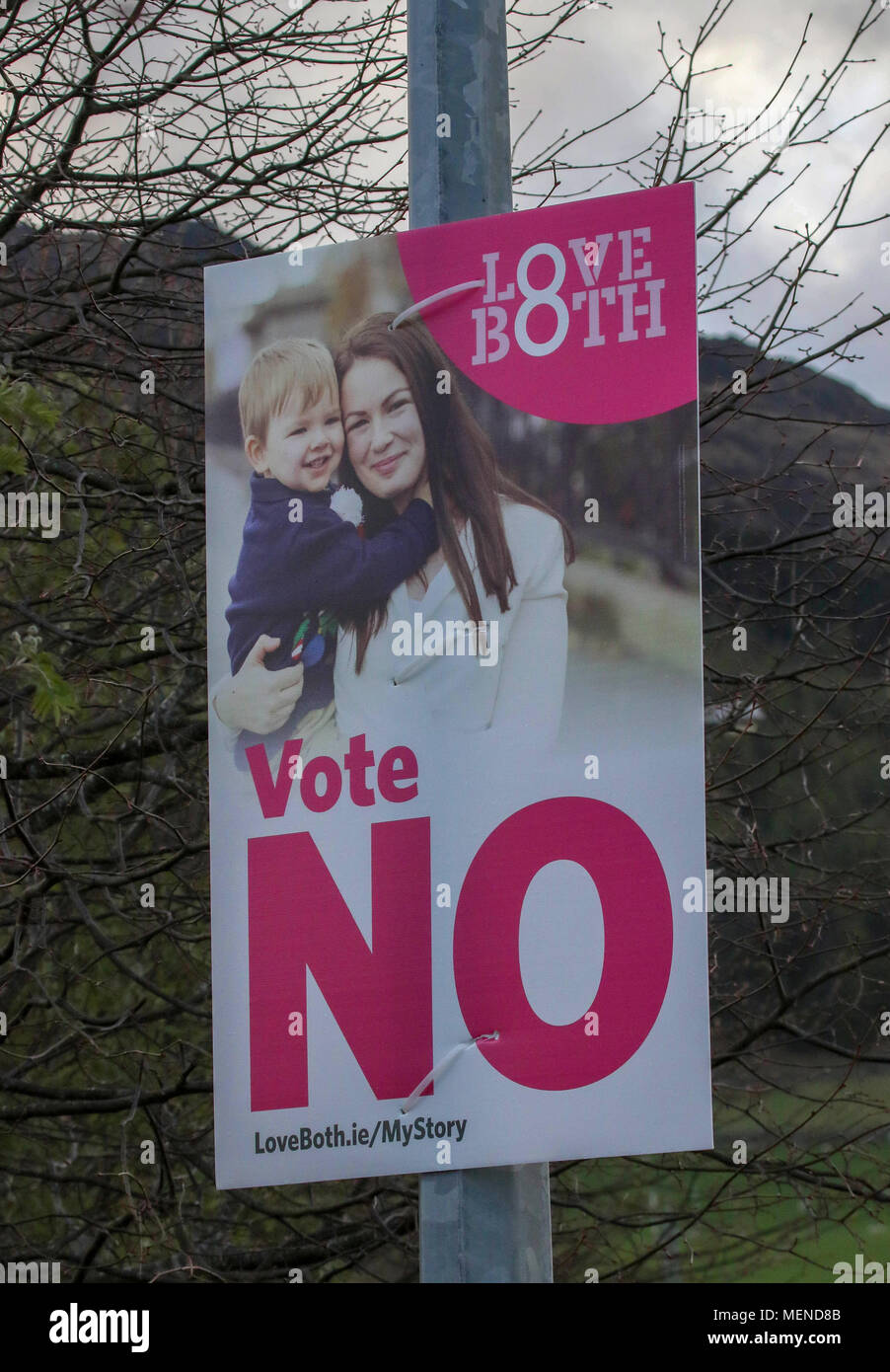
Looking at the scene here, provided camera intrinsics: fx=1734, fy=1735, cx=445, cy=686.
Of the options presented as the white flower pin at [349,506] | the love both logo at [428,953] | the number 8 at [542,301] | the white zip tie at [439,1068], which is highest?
the number 8 at [542,301]

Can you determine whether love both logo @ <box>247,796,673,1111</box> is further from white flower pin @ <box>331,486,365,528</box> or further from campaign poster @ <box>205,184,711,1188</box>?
white flower pin @ <box>331,486,365,528</box>

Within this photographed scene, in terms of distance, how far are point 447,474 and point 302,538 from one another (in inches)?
14.6

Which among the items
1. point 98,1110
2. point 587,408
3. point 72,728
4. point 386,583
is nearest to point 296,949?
point 386,583

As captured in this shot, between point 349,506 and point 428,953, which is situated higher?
point 349,506

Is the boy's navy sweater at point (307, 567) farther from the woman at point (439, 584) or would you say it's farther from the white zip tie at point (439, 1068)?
the white zip tie at point (439, 1068)

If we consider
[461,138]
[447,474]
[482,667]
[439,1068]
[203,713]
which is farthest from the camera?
[203,713]

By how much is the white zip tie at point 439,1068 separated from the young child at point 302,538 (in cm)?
79

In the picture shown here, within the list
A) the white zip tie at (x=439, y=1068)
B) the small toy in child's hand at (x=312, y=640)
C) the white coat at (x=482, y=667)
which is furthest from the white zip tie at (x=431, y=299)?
the white zip tie at (x=439, y=1068)

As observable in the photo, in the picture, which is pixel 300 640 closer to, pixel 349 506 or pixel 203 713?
pixel 349 506

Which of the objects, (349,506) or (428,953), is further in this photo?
(349,506)

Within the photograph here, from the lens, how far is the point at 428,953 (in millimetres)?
3748

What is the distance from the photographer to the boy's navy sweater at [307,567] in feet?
12.8

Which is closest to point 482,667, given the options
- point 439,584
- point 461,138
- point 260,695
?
point 439,584

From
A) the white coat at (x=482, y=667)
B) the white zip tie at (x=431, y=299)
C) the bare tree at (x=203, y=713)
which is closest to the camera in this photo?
the white coat at (x=482, y=667)
